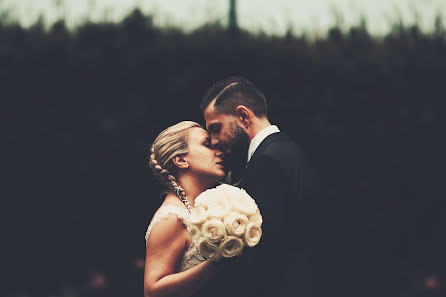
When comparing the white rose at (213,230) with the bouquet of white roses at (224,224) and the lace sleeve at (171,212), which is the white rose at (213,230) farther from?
the lace sleeve at (171,212)

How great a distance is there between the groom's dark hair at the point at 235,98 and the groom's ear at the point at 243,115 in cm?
3

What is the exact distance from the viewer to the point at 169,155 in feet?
11.3

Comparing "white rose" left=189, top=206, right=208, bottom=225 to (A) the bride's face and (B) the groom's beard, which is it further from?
(B) the groom's beard

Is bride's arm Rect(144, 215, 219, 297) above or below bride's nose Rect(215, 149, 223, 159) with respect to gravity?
below

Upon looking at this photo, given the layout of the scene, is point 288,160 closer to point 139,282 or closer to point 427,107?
point 139,282

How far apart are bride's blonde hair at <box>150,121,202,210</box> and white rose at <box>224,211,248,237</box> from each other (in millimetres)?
860

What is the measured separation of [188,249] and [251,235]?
0.74 meters

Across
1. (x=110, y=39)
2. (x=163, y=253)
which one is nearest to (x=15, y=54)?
(x=110, y=39)

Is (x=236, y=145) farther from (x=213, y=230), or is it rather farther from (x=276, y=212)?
(x=213, y=230)

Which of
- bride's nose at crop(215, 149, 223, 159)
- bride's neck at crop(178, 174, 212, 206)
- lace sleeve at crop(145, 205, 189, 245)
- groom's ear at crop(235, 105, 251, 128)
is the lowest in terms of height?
lace sleeve at crop(145, 205, 189, 245)

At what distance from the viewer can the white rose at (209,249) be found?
257cm

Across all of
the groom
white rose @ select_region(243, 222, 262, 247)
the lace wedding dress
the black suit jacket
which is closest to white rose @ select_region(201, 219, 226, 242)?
white rose @ select_region(243, 222, 262, 247)

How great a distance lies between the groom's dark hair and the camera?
12.1ft

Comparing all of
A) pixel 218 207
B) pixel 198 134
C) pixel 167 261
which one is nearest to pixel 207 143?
pixel 198 134
